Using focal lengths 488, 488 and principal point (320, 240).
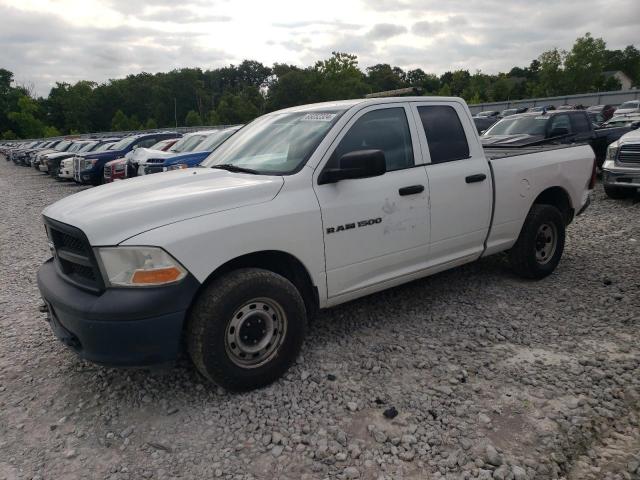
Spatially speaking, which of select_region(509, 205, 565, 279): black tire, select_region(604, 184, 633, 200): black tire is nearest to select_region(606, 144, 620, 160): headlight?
select_region(604, 184, 633, 200): black tire

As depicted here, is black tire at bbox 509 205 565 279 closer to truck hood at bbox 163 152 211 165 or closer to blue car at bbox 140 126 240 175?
blue car at bbox 140 126 240 175

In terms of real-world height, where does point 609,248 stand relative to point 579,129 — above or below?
below

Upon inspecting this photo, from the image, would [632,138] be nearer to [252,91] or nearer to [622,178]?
[622,178]

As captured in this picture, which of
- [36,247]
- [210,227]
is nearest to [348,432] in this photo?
[210,227]

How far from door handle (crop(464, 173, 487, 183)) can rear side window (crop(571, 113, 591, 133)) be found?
8067mm

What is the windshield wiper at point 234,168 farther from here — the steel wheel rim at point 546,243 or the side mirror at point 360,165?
the steel wheel rim at point 546,243

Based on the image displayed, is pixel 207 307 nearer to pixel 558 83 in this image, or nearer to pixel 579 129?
pixel 579 129

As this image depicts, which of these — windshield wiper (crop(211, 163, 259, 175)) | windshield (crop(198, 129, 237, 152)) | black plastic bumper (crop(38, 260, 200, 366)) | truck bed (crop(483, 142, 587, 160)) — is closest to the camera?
black plastic bumper (crop(38, 260, 200, 366))

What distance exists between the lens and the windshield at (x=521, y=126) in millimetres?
10883

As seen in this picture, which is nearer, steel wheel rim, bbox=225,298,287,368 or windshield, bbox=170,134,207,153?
steel wheel rim, bbox=225,298,287,368

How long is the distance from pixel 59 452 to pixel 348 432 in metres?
1.69

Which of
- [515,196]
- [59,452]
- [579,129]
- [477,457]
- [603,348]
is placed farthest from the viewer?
[579,129]

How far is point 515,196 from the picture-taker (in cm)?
486

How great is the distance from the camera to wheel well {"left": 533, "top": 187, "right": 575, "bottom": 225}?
536 centimetres
